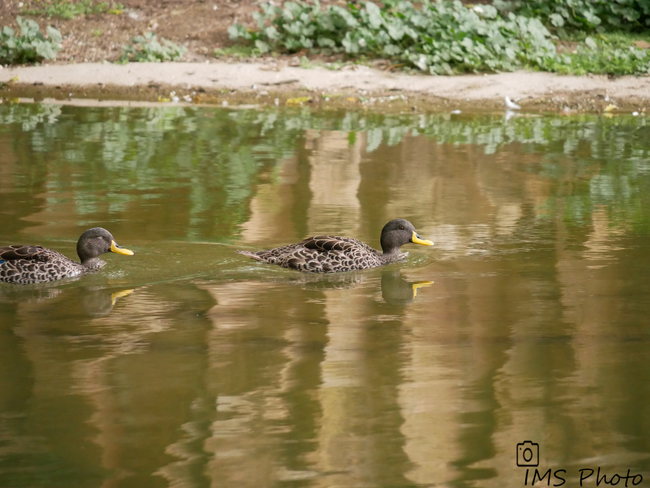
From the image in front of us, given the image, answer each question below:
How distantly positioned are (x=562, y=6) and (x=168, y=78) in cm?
818

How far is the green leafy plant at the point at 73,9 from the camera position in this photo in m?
23.0

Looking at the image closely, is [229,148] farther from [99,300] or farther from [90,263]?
[99,300]

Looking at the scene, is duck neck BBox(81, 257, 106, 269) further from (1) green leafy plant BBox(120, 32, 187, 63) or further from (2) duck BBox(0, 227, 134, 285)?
(1) green leafy plant BBox(120, 32, 187, 63)

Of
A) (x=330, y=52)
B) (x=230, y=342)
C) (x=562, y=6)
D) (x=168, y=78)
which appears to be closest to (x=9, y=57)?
(x=168, y=78)

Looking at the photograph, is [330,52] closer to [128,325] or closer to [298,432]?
[128,325]

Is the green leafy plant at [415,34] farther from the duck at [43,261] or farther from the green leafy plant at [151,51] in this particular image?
the duck at [43,261]

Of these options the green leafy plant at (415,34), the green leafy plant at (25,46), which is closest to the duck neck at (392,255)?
the green leafy plant at (415,34)

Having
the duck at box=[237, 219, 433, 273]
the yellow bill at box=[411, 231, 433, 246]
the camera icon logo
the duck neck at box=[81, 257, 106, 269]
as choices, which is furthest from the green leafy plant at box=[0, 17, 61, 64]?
the camera icon logo

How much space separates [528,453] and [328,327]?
2.21 metres

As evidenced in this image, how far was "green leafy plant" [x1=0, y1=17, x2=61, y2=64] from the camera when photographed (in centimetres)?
2077

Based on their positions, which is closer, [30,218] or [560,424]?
[560,424]

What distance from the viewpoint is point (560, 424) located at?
5395 millimetres

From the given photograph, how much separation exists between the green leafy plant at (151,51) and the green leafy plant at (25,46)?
4.97 feet

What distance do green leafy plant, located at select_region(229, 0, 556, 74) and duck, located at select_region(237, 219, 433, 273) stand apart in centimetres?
1108
